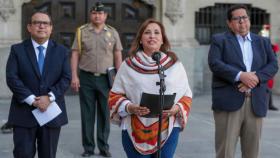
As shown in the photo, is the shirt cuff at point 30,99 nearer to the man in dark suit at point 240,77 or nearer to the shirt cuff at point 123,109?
the shirt cuff at point 123,109

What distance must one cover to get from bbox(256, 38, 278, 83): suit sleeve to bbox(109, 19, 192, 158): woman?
1299 mm

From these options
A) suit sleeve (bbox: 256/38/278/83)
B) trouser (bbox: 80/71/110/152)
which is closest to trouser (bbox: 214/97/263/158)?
suit sleeve (bbox: 256/38/278/83)

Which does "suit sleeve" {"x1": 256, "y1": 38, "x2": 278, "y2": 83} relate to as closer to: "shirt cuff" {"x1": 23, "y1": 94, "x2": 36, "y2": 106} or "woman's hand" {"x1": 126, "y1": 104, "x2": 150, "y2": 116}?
"woman's hand" {"x1": 126, "y1": 104, "x2": 150, "y2": 116}

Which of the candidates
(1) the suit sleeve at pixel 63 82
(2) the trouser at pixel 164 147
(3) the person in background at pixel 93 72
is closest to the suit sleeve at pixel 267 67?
(2) the trouser at pixel 164 147

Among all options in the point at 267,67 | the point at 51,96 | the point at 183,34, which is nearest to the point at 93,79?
the point at 51,96

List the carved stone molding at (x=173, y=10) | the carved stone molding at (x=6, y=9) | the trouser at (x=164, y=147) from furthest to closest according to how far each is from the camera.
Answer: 1. the carved stone molding at (x=173, y=10)
2. the carved stone molding at (x=6, y=9)
3. the trouser at (x=164, y=147)

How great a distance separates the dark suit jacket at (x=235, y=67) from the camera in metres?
6.02

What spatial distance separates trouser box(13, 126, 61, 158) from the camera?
18.3 feet

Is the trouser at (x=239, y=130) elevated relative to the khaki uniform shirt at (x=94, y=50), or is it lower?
lower

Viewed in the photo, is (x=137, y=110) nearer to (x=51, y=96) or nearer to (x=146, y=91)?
(x=146, y=91)

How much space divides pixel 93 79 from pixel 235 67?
95.4 inches

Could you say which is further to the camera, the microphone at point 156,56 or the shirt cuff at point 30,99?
the shirt cuff at point 30,99

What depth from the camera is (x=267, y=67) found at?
6.06 meters

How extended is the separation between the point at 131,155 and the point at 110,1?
371 inches
